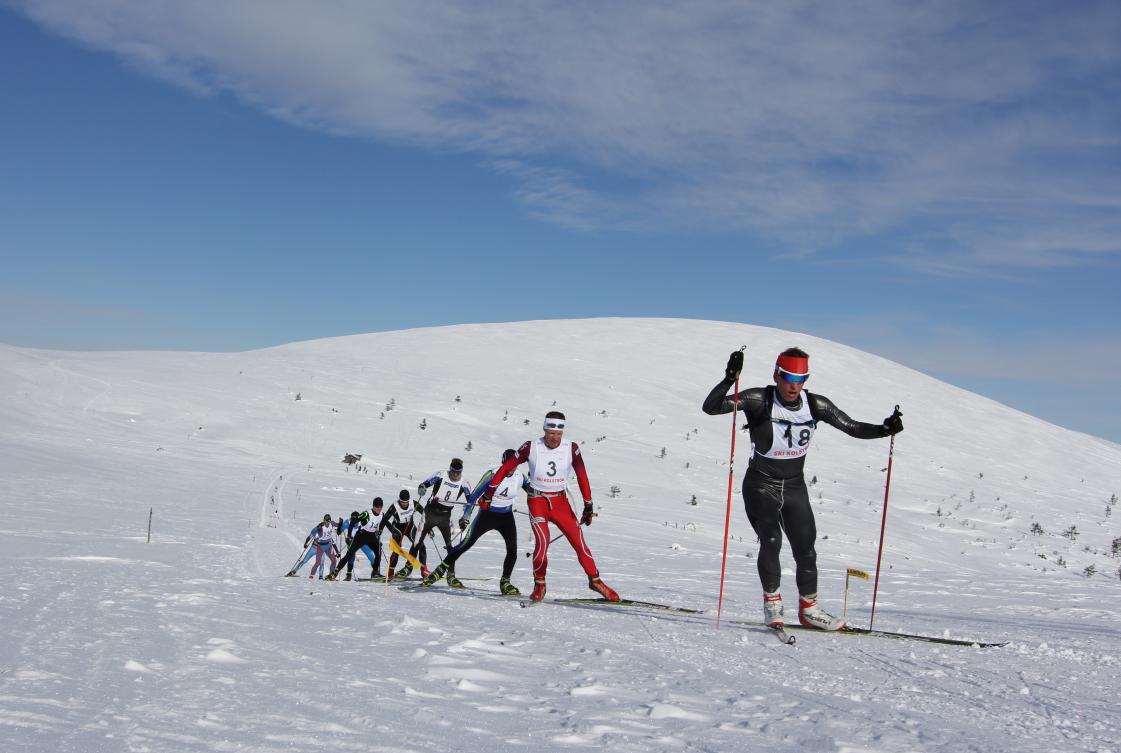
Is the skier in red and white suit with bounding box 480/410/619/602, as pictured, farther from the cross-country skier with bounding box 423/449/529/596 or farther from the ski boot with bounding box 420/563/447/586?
the ski boot with bounding box 420/563/447/586

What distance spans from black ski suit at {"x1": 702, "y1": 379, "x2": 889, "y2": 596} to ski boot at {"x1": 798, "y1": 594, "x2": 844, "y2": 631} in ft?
0.23

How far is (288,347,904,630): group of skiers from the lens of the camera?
269 inches

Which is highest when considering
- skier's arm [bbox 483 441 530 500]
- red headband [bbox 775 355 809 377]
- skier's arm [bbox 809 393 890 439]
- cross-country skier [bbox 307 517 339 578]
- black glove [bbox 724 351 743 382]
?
red headband [bbox 775 355 809 377]

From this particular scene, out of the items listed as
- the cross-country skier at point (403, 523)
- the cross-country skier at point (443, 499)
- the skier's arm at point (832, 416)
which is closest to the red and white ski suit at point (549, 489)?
the skier's arm at point (832, 416)

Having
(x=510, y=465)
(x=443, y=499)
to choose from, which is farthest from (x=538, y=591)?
(x=443, y=499)

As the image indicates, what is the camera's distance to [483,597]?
8594 millimetres

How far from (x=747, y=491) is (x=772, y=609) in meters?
0.98

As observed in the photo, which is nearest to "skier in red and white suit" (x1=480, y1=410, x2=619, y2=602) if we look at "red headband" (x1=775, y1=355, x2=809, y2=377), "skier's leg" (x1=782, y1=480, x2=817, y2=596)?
"skier's leg" (x1=782, y1=480, x2=817, y2=596)

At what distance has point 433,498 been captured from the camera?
38.5 feet

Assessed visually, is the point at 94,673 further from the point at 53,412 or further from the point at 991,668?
the point at 53,412

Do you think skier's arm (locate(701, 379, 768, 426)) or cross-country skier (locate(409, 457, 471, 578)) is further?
cross-country skier (locate(409, 457, 471, 578))

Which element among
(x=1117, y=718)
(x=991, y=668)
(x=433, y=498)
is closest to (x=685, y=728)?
(x=1117, y=718)

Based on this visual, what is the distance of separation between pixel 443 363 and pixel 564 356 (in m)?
6.92

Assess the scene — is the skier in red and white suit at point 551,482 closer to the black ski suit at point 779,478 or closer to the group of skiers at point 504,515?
the group of skiers at point 504,515
